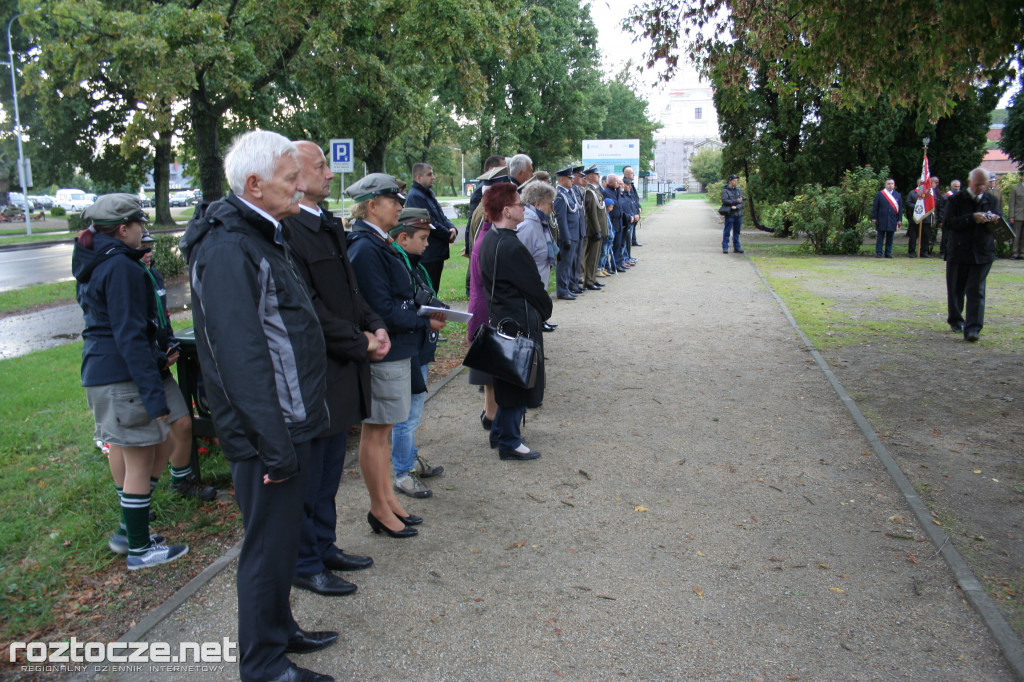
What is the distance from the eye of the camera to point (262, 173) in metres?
2.87

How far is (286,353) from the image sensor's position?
2.87 meters

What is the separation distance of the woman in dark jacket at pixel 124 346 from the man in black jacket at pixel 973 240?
361 inches

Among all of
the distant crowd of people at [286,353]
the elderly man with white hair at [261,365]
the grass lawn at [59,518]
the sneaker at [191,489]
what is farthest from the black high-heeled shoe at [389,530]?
the elderly man with white hair at [261,365]

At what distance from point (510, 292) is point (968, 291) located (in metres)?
6.87

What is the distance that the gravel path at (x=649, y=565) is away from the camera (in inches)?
130

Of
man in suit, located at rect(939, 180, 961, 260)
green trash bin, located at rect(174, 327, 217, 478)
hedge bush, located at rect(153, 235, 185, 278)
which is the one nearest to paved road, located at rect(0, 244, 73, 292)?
hedge bush, located at rect(153, 235, 185, 278)

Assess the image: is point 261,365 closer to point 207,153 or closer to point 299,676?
point 299,676

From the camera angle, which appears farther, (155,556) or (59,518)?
(59,518)

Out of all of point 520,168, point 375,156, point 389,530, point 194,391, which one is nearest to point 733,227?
point 375,156

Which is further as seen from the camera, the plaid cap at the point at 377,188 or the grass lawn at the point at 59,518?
the plaid cap at the point at 377,188

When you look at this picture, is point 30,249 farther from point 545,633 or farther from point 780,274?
point 545,633

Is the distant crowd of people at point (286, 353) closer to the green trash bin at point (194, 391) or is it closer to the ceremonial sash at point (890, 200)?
the green trash bin at point (194, 391)

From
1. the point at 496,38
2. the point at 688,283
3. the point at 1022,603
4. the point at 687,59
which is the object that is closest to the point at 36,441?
the point at 1022,603

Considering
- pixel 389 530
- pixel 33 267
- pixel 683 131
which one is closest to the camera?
pixel 389 530
